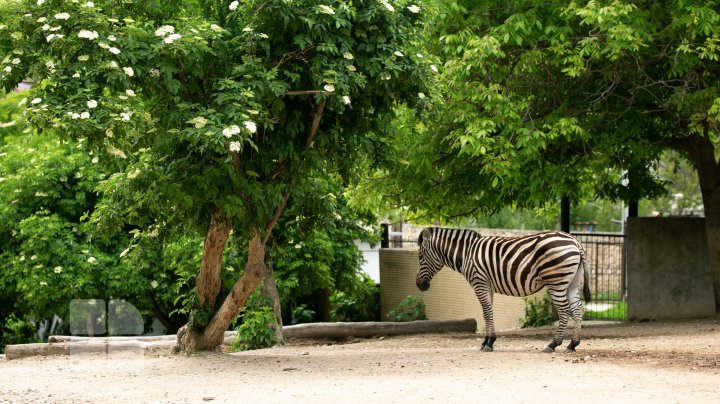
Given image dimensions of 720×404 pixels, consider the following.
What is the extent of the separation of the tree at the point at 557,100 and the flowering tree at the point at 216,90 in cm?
157

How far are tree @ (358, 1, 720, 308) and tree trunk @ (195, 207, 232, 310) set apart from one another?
2.71m

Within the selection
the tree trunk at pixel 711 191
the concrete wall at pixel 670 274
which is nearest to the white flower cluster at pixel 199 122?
the tree trunk at pixel 711 191

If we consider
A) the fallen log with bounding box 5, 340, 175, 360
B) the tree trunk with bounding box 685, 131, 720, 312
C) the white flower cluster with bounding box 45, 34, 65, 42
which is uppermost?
the white flower cluster with bounding box 45, 34, 65, 42

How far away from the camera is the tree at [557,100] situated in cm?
1250

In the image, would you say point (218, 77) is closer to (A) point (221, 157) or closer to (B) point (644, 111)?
(A) point (221, 157)

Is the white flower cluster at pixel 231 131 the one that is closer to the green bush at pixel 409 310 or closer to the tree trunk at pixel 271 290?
the tree trunk at pixel 271 290

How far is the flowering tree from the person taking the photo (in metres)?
9.10

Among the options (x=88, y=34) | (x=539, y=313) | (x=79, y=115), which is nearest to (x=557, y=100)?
(x=539, y=313)

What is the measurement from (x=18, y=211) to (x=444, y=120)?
806 centimetres

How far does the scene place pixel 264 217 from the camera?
1051 cm

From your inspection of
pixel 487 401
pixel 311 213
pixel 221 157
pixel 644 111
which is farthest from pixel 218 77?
pixel 644 111

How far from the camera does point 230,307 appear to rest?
11.8 metres

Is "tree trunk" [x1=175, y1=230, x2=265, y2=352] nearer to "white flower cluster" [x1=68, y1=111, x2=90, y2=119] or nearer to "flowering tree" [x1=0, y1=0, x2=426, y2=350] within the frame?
"flowering tree" [x1=0, y1=0, x2=426, y2=350]

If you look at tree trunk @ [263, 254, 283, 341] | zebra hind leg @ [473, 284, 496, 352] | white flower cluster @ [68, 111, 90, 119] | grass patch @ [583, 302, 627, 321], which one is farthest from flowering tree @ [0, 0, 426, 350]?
grass patch @ [583, 302, 627, 321]
